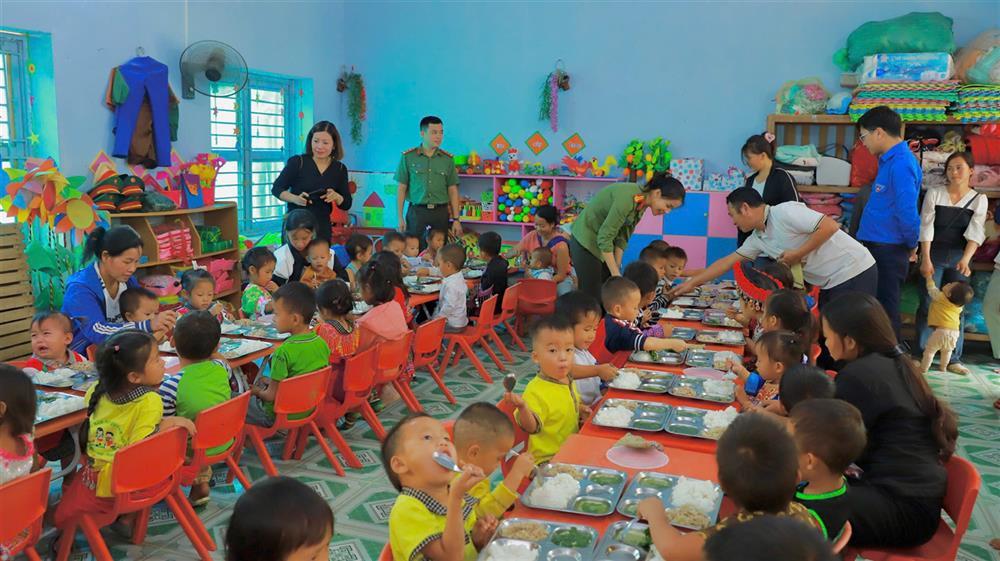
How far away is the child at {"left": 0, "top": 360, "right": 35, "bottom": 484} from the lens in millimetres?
2346

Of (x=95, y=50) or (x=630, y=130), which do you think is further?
(x=630, y=130)

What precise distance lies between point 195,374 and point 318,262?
2138mm

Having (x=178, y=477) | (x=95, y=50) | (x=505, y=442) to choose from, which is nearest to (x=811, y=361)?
(x=505, y=442)

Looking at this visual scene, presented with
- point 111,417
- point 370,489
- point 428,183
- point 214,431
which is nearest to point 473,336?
point 370,489

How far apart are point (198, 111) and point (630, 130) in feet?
13.5

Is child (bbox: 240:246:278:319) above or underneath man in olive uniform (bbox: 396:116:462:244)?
underneath

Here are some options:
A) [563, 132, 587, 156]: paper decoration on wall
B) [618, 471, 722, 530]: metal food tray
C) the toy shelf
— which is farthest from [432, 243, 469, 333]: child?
[618, 471, 722, 530]: metal food tray

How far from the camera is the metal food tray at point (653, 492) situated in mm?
1927

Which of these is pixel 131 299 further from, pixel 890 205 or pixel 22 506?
pixel 890 205

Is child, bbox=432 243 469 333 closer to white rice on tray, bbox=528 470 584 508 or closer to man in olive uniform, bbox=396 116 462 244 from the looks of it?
man in olive uniform, bbox=396 116 462 244

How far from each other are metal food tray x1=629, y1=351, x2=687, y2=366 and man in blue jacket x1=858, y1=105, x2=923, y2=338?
196cm

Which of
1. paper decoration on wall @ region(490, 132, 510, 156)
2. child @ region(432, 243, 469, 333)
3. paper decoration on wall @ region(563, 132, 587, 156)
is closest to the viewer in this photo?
child @ region(432, 243, 469, 333)

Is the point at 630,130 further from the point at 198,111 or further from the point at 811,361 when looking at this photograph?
the point at 811,361

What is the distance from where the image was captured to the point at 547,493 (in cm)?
202
